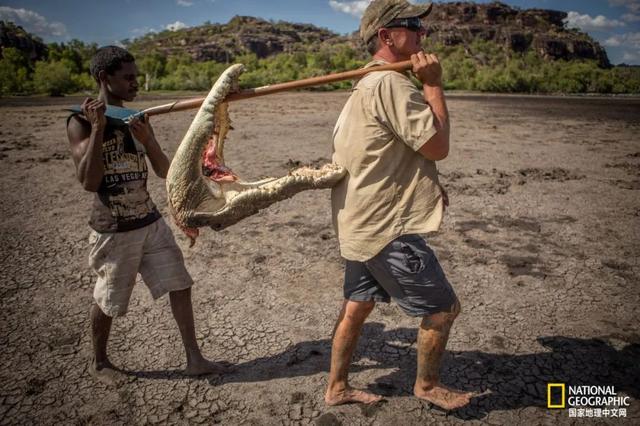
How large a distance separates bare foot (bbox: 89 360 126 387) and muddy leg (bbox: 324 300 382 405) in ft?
3.92

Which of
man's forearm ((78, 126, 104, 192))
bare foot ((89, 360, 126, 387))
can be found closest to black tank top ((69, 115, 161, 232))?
man's forearm ((78, 126, 104, 192))

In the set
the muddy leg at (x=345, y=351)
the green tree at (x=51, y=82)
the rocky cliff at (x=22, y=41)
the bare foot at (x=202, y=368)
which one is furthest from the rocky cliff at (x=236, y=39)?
the muddy leg at (x=345, y=351)

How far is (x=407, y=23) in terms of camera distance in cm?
162

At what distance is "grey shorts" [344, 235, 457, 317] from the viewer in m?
1.67

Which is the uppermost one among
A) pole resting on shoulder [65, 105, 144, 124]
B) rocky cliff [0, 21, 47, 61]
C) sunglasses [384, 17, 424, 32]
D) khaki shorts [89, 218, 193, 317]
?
rocky cliff [0, 21, 47, 61]

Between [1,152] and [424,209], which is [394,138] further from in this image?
[1,152]

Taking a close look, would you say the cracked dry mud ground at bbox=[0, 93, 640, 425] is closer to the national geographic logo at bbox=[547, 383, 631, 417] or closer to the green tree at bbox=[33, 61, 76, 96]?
the national geographic logo at bbox=[547, 383, 631, 417]

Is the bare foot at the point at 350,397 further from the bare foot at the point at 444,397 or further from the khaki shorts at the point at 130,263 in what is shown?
the khaki shorts at the point at 130,263

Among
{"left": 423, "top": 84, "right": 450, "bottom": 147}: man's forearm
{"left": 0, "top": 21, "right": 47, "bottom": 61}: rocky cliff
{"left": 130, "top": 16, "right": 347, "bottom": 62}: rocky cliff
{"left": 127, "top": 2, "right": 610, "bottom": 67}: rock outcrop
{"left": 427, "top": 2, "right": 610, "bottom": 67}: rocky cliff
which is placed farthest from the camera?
{"left": 130, "top": 16, "right": 347, "bottom": 62}: rocky cliff

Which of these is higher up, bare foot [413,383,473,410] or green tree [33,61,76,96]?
green tree [33,61,76,96]

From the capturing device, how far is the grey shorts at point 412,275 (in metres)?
1.67

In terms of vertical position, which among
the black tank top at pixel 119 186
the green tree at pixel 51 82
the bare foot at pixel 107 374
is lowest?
the bare foot at pixel 107 374

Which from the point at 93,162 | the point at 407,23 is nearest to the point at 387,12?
the point at 407,23

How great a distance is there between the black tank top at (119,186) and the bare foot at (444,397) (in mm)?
1738
